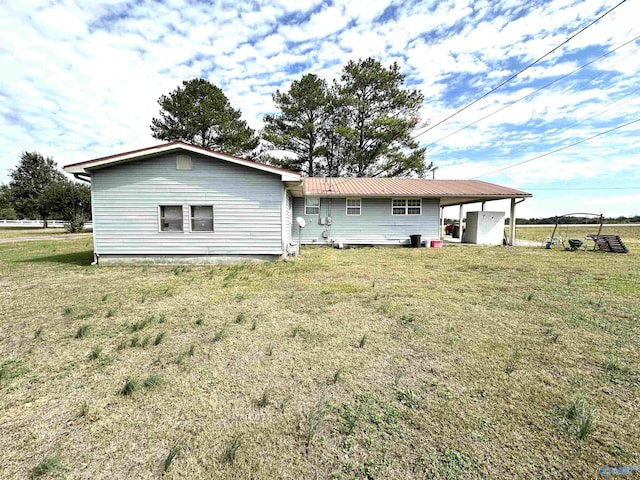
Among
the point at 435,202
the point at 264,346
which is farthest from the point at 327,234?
the point at 264,346

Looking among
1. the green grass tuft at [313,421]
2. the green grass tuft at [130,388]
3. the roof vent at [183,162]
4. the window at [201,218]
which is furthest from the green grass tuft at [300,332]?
the roof vent at [183,162]

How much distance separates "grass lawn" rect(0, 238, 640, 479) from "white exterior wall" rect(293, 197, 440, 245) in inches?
339

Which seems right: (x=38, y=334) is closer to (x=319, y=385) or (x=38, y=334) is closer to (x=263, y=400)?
(x=263, y=400)

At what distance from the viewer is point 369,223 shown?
556 inches

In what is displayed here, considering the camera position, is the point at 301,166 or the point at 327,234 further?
the point at 301,166

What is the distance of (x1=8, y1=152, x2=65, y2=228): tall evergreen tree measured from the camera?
123 feet

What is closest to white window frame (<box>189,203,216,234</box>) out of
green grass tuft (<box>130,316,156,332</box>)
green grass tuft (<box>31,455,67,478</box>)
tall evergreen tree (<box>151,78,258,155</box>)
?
green grass tuft (<box>130,316,156,332</box>)

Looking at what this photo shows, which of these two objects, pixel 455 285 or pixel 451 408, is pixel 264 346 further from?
pixel 455 285

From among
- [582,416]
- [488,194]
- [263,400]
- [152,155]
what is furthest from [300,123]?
[582,416]

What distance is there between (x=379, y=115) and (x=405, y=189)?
12.0m

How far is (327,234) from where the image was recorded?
14.1 metres

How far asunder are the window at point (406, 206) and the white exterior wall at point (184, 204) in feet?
23.3

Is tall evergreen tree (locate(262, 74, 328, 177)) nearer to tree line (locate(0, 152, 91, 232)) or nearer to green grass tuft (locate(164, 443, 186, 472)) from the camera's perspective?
green grass tuft (locate(164, 443, 186, 472))

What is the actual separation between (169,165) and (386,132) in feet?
59.4
